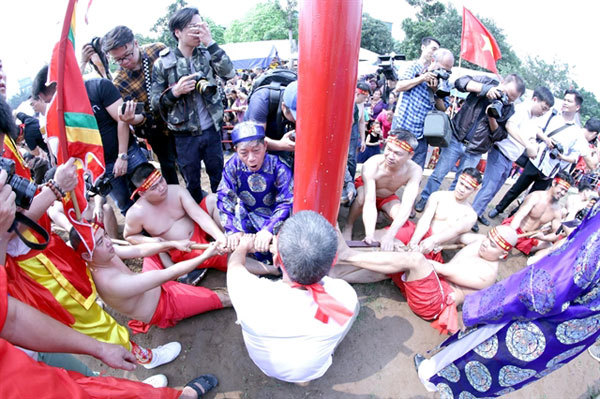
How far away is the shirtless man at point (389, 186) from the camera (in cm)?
301

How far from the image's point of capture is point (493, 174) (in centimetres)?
392

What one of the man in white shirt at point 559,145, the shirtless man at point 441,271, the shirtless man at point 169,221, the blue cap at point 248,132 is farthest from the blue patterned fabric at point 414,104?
the shirtless man at point 169,221

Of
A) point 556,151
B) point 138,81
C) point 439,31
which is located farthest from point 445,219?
point 439,31

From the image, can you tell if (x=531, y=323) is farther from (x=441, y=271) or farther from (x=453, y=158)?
(x=453, y=158)

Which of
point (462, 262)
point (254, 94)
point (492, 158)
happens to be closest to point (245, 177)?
point (254, 94)

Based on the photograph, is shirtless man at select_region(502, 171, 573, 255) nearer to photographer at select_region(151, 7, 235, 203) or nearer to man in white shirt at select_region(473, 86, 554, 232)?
man in white shirt at select_region(473, 86, 554, 232)

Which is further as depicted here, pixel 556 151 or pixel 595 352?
pixel 556 151

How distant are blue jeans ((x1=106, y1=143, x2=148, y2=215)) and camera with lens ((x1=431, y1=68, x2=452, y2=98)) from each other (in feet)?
10.9

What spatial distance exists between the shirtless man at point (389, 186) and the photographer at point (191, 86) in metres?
1.74

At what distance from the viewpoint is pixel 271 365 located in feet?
5.33

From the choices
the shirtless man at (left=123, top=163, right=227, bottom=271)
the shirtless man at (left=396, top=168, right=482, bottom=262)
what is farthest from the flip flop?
the shirtless man at (left=396, top=168, right=482, bottom=262)

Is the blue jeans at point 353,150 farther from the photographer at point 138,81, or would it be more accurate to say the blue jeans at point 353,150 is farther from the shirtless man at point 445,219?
the photographer at point 138,81

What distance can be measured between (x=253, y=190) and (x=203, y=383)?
1.50 m

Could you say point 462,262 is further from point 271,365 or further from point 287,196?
point 271,365
